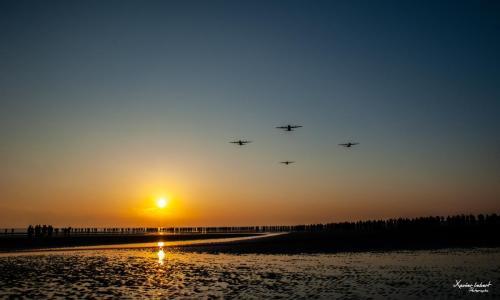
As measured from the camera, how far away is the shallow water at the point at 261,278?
17.3 m

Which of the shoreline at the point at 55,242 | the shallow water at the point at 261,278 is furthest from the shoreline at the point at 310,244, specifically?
the shallow water at the point at 261,278

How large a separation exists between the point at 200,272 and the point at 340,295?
9566 mm

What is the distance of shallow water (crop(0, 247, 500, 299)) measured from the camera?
17.3 metres

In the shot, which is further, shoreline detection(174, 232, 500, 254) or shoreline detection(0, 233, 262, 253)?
shoreline detection(0, 233, 262, 253)

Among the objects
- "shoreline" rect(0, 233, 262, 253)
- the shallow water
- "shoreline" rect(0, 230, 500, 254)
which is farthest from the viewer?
"shoreline" rect(0, 233, 262, 253)

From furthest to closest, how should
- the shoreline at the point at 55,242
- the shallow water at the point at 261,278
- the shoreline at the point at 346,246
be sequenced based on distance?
the shoreline at the point at 55,242 → the shoreline at the point at 346,246 → the shallow water at the point at 261,278

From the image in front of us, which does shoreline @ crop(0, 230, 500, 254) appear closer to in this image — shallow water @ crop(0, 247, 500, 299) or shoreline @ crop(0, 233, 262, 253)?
shoreline @ crop(0, 233, 262, 253)

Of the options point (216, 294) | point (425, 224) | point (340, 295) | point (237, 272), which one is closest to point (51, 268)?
point (237, 272)

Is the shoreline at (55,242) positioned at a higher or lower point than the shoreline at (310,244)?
higher

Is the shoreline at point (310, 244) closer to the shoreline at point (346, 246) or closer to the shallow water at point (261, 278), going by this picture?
the shoreline at point (346, 246)

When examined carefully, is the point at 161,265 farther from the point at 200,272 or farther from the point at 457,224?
the point at 457,224

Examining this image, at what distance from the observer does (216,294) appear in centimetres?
1733

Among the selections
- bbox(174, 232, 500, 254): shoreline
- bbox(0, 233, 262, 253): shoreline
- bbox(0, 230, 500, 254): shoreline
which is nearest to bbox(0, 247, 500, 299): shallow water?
bbox(174, 232, 500, 254): shoreline

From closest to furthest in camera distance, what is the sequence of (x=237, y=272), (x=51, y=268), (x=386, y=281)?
(x=386, y=281)
(x=237, y=272)
(x=51, y=268)
